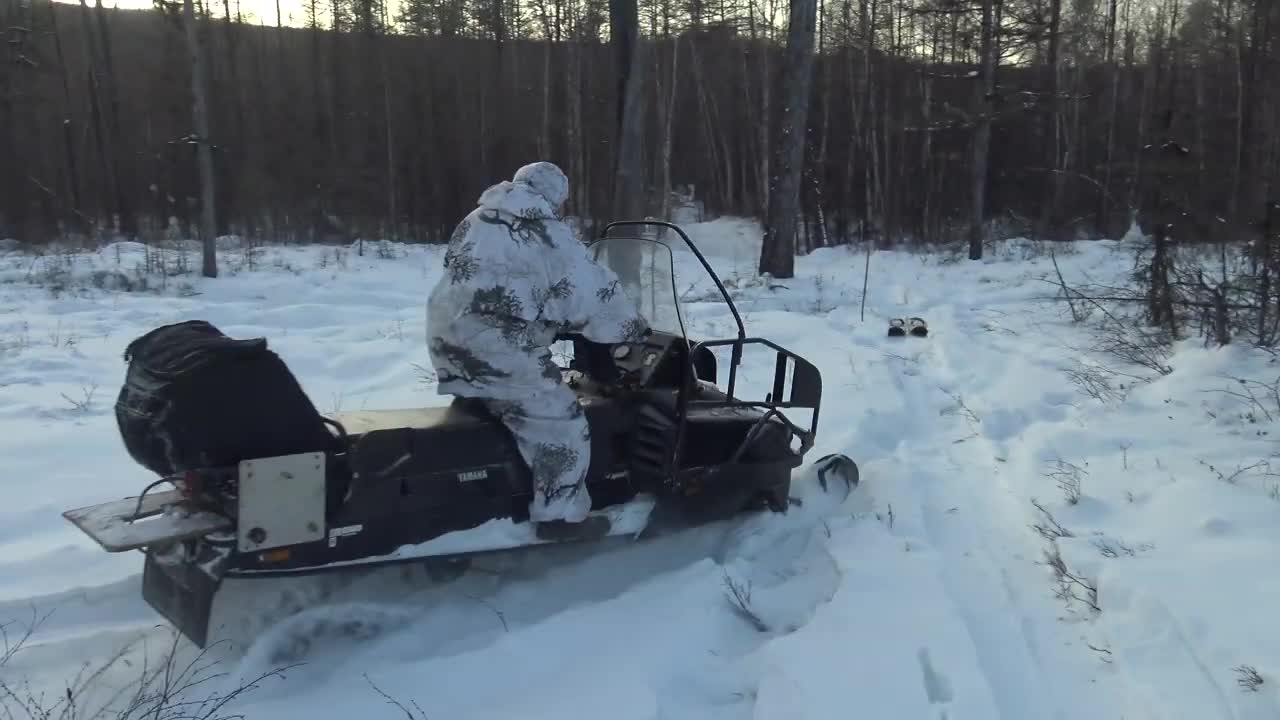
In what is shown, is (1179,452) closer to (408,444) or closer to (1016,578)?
(1016,578)

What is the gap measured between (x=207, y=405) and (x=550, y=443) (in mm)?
1380

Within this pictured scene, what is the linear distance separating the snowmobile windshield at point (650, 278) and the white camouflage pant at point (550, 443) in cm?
92

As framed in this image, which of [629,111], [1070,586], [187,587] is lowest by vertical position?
[1070,586]

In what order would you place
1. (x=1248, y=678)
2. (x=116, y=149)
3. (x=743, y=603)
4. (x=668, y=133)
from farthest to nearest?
(x=116, y=149)
(x=668, y=133)
(x=743, y=603)
(x=1248, y=678)

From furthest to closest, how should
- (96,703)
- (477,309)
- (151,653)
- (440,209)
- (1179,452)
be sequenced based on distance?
(440,209) < (1179,452) < (477,309) < (151,653) < (96,703)

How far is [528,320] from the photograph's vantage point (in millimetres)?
3758

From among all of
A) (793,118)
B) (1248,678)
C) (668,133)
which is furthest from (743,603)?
(668,133)

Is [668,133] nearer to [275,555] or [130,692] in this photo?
[275,555]

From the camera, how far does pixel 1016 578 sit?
381cm

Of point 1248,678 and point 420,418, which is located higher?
point 420,418

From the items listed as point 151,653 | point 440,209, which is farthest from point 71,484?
point 440,209

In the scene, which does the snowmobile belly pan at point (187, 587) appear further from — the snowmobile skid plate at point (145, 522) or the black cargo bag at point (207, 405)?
the black cargo bag at point (207, 405)

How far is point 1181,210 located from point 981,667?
251 inches

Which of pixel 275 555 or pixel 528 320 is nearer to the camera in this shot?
pixel 275 555
